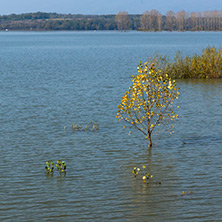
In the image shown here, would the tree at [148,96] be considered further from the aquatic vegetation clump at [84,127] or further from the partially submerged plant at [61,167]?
the aquatic vegetation clump at [84,127]

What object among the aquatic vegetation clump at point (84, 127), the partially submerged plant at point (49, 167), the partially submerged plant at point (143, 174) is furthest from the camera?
the aquatic vegetation clump at point (84, 127)

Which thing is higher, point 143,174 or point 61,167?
point 61,167

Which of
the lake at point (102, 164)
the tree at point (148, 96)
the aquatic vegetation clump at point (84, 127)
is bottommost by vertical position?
the lake at point (102, 164)

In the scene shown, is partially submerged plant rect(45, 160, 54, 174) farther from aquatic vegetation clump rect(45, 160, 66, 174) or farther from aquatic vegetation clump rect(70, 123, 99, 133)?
aquatic vegetation clump rect(70, 123, 99, 133)

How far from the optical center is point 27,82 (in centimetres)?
4381

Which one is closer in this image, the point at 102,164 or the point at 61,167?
the point at 61,167

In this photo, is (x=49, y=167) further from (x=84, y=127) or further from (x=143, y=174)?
(x=84, y=127)

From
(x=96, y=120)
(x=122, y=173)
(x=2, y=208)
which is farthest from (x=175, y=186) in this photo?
(x=96, y=120)

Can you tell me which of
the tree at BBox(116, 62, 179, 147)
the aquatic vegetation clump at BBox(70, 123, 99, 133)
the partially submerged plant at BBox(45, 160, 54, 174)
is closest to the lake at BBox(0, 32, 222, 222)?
the partially submerged plant at BBox(45, 160, 54, 174)

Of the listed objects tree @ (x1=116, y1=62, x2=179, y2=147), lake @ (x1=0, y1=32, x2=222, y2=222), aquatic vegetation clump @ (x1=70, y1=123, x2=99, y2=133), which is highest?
tree @ (x1=116, y1=62, x2=179, y2=147)

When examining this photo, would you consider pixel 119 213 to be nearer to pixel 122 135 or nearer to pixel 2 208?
pixel 2 208

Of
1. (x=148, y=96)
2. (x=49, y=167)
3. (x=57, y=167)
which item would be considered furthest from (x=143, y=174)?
(x=148, y=96)

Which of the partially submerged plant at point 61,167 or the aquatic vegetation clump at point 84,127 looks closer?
the partially submerged plant at point 61,167

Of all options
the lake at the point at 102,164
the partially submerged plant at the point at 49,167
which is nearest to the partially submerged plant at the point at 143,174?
the lake at the point at 102,164
